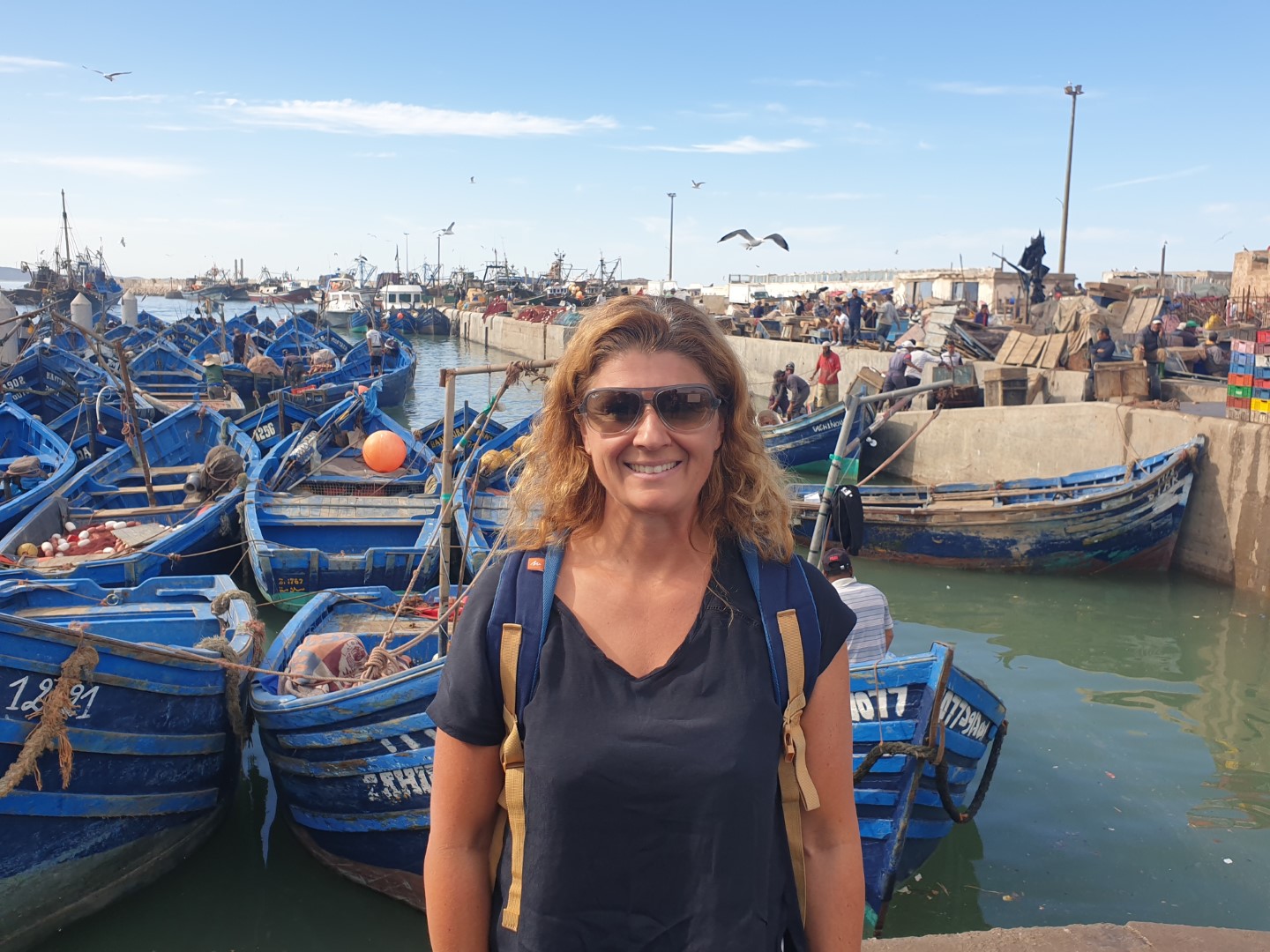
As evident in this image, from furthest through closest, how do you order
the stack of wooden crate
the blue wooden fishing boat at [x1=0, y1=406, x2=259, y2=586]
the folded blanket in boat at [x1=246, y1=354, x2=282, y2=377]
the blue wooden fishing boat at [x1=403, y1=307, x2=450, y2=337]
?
1. the blue wooden fishing boat at [x1=403, y1=307, x2=450, y2=337]
2. the folded blanket in boat at [x1=246, y1=354, x2=282, y2=377]
3. the stack of wooden crate
4. the blue wooden fishing boat at [x1=0, y1=406, x2=259, y2=586]

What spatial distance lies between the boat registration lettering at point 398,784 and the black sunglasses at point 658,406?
385 centimetres

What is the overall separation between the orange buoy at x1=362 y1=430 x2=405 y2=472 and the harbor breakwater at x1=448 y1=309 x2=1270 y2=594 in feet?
5.99

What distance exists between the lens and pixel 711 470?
6.31 feet

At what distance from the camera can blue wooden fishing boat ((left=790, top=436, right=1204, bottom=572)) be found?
11422mm

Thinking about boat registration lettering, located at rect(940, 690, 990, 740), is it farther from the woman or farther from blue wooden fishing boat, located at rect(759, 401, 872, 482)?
blue wooden fishing boat, located at rect(759, 401, 872, 482)

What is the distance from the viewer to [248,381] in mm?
24625

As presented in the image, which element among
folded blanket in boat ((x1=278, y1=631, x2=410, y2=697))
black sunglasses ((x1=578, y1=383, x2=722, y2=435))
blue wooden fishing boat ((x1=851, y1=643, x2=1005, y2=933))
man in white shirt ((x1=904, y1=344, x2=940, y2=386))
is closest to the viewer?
black sunglasses ((x1=578, y1=383, x2=722, y2=435))

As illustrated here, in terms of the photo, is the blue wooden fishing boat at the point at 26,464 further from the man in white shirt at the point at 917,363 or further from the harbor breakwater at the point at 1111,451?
the man in white shirt at the point at 917,363

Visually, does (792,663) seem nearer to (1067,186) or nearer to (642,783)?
(642,783)

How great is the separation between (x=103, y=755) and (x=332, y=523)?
19.2 ft

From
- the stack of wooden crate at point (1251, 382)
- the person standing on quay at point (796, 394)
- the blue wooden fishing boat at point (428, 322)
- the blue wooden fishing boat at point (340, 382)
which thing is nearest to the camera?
the stack of wooden crate at point (1251, 382)

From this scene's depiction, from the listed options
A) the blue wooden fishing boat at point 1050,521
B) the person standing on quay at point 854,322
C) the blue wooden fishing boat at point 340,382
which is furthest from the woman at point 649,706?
the person standing on quay at point 854,322

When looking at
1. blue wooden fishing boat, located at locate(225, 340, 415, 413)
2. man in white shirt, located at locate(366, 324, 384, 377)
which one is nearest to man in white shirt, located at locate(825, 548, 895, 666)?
blue wooden fishing boat, located at locate(225, 340, 415, 413)

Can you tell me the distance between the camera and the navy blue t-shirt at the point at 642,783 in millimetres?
1588
